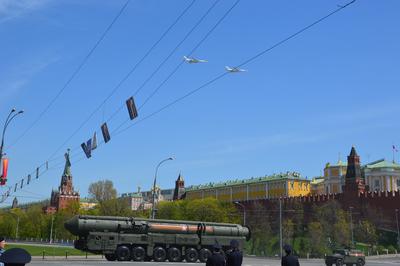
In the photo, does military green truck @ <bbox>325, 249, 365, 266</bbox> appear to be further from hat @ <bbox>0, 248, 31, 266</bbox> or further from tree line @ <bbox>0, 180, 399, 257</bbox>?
hat @ <bbox>0, 248, 31, 266</bbox>

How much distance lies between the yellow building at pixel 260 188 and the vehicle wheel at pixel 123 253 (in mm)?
105171

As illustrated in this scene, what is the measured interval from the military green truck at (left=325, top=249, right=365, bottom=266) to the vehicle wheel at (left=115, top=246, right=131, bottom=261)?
51.0 feet

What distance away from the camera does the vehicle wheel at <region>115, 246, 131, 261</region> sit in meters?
38.5

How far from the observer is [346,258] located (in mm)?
40156

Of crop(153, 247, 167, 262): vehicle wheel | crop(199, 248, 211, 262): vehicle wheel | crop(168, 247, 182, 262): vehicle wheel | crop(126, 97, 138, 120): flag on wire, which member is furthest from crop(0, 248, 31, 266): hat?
crop(199, 248, 211, 262): vehicle wheel

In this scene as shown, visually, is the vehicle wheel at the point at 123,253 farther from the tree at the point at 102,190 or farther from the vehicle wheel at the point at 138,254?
the tree at the point at 102,190

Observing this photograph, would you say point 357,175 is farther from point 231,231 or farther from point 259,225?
point 231,231

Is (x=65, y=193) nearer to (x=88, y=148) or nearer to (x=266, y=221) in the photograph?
(x=266, y=221)

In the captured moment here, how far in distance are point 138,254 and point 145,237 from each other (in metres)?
1.40

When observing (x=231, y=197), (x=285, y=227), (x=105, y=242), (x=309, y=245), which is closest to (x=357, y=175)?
(x=285, y=227)

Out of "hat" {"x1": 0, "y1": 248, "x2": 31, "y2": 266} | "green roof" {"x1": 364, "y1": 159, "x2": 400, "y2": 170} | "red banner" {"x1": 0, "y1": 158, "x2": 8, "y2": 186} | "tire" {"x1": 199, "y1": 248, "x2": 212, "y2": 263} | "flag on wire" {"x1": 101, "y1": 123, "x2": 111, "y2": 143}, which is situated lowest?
"tire" {"x1": 199, "y1": 248, "x2": 212, "y2": 263}

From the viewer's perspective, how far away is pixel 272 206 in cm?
11962

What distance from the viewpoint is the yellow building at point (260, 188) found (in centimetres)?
15250

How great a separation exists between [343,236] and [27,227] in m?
94.4
